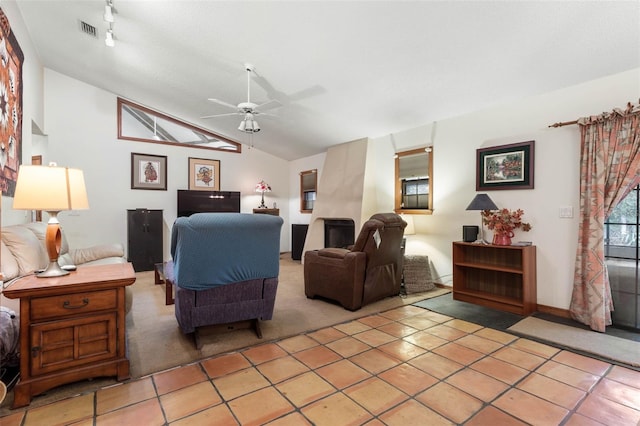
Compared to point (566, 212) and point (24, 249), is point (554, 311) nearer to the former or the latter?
point (566, 212)

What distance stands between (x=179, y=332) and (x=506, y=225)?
361 centimetres

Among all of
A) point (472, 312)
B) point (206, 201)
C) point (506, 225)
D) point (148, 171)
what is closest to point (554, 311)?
point (472, 312)

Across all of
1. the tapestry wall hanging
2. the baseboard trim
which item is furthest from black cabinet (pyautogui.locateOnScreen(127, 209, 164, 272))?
the baseboard trim

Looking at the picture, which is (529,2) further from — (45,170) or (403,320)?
(45,170)

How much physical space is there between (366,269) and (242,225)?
1.60 metres

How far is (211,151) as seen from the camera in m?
6.93

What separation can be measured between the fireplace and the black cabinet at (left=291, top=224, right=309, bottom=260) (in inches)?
27.4

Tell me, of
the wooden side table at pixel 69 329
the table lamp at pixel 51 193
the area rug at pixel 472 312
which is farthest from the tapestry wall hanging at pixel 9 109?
the area rug at pixel 472 312

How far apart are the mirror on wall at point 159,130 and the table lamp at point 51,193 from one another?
4604mm

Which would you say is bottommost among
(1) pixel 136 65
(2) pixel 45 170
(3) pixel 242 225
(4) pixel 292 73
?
(3) pixel 242 225

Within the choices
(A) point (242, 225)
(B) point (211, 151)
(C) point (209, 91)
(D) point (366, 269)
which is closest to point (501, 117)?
(D) point (366, 269)

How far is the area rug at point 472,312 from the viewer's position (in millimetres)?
3133

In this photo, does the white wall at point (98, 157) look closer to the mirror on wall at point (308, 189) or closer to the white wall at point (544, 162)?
the mirror on wall at point (308, 189)

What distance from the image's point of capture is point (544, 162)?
11.2 feet
